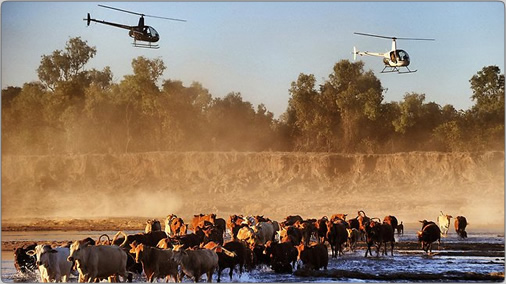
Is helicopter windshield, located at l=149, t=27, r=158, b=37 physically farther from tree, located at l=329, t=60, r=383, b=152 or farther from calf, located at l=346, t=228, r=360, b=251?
tree, located at l=329, t=60, r=383, b=152

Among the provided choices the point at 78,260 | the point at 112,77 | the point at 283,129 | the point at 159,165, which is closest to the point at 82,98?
the point at 112,77

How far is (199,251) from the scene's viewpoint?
1053 inches

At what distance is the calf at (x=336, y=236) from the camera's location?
116 ft

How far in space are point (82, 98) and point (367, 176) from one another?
24805 mm

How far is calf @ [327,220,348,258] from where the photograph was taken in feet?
116

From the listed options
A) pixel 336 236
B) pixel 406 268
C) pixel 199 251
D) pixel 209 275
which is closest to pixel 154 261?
pixel 199 251

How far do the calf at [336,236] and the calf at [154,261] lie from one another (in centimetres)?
1017

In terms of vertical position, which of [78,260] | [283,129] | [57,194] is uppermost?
[283,129]

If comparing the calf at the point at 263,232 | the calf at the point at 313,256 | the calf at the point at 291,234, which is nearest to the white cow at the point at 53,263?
the calf at the point at 313,256

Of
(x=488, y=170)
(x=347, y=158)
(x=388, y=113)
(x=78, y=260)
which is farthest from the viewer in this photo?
(x=388, y=113)

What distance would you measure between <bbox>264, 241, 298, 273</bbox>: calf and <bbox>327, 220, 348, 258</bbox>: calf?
4967mm

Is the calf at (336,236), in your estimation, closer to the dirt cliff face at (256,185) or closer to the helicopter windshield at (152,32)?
the helicopter windshield at (152,32)

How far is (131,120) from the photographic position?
74.7m

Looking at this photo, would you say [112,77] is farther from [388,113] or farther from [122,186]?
[388,113]
